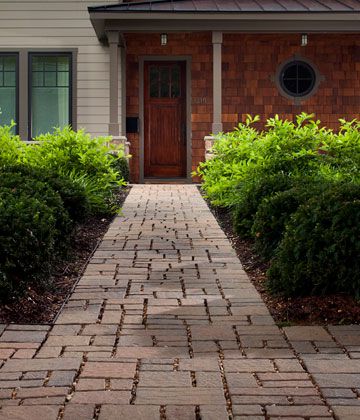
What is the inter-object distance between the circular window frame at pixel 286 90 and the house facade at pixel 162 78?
21mm

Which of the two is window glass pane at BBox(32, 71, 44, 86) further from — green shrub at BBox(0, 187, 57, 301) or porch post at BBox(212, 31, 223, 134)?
green shrub at BBox(0, 187, 57, 301)

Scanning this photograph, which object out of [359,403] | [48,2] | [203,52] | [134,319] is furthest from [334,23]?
[359,403]

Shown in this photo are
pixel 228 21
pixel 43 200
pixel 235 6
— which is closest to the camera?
pixel 43 200

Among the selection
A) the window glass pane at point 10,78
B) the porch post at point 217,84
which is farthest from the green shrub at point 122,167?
the window glass pane at point 10,78

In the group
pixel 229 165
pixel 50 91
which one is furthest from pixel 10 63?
pixel 229 165

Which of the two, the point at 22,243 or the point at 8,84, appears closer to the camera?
the point at 22,243

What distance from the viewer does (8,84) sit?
16922mm

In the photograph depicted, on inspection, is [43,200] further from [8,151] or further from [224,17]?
[224,17]

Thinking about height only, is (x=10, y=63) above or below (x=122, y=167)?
above

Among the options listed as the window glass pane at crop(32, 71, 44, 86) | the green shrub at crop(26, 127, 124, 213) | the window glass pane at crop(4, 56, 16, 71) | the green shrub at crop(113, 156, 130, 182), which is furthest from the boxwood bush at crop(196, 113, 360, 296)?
the window glass pane at crop(4, 56, 16, 71)

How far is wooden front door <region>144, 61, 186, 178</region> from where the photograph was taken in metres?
17.3

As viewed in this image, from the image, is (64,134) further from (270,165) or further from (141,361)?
(141,361)

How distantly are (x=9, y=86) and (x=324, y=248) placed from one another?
12643 mm

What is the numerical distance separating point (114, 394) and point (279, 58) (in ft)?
46.9
